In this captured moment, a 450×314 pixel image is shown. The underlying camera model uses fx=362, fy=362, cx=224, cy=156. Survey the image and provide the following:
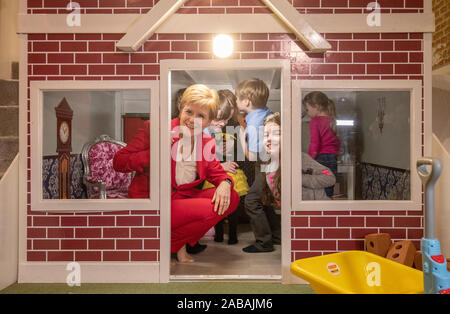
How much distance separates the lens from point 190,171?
394 cm

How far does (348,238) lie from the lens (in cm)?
386

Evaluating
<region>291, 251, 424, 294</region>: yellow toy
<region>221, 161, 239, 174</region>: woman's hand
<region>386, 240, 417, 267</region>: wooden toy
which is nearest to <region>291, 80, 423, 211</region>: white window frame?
<region>386, 240, 417, 267</region>: wooden toy

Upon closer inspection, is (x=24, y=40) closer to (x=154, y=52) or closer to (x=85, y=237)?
(x=154, y=52)

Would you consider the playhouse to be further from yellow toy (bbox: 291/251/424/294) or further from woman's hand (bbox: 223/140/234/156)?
yellow toy (bbox: 291/251/424/294)

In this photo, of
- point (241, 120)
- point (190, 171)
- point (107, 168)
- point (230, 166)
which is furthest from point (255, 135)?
point (107, 168)

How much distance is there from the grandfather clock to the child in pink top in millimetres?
2548

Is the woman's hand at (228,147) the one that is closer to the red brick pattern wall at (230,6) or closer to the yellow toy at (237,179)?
the yellow toy at (237,179)

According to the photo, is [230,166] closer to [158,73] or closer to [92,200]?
[158,73]

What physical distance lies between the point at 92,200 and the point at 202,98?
1.61m

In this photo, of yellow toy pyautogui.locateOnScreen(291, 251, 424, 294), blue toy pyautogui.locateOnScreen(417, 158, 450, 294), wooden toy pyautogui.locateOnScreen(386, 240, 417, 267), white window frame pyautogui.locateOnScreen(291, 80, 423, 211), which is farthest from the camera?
white window frame pyautogui.locateOnScreen(291, 80, 423, 211)

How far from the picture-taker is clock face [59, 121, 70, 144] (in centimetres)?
389

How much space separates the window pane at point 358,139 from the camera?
3848 mm

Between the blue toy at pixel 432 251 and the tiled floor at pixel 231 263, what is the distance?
84.6 inches
